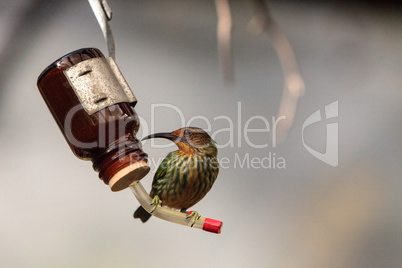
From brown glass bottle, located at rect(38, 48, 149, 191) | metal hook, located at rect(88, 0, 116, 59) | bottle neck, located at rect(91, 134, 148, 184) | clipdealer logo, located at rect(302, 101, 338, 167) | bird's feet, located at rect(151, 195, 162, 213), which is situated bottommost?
clipdealer logo, located at rect(302, 101, 338, 167)

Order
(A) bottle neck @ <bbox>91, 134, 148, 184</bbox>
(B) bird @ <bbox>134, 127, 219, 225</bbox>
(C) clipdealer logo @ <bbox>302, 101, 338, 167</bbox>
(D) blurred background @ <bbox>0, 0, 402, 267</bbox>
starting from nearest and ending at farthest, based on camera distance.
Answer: (A) bottle neck @ <bbox>91, 134, 148, 184</bbox>
(B) bird @ <bbox>134, 127, 219, 225</bbox>
(D) blurred background @ <bbox>0, 0, 402, 267</bbox>
(C) clipdealer logo @ <bbox>302, 101, 338, 167</bbox>

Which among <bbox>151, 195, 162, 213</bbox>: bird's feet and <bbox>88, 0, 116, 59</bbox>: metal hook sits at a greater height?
<bbox>88, 0, 116, 59</bbox>: metal hook

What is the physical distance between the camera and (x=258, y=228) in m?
1.05

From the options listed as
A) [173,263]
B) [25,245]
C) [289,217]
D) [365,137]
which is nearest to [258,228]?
[289,217]

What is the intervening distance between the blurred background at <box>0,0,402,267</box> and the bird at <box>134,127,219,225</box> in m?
0.25

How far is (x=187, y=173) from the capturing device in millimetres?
719

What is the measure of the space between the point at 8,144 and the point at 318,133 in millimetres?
755

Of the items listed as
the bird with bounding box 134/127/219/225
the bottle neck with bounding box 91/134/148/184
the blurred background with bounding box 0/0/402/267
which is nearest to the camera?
the bottle neck with bounding box 91/134/148/184

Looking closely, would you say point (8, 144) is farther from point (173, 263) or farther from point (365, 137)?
point (365, 137)

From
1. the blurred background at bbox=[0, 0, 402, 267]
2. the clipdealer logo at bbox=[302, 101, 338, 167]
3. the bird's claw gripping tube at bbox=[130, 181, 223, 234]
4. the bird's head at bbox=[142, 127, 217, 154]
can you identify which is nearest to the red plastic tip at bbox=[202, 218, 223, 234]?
the bird's claw gripping tube at bbox=[130, 181, 223, 234]

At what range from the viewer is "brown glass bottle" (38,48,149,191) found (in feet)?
2.03

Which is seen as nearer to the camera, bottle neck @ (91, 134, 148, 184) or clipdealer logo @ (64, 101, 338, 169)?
bottle neck @ (91, 134, 148, 184)

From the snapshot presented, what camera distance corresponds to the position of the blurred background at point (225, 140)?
3.25 feet

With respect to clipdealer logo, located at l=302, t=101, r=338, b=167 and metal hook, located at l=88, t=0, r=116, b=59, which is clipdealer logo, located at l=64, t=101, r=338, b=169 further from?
metal hook, located at l=88, t=0, r=116, b=59
